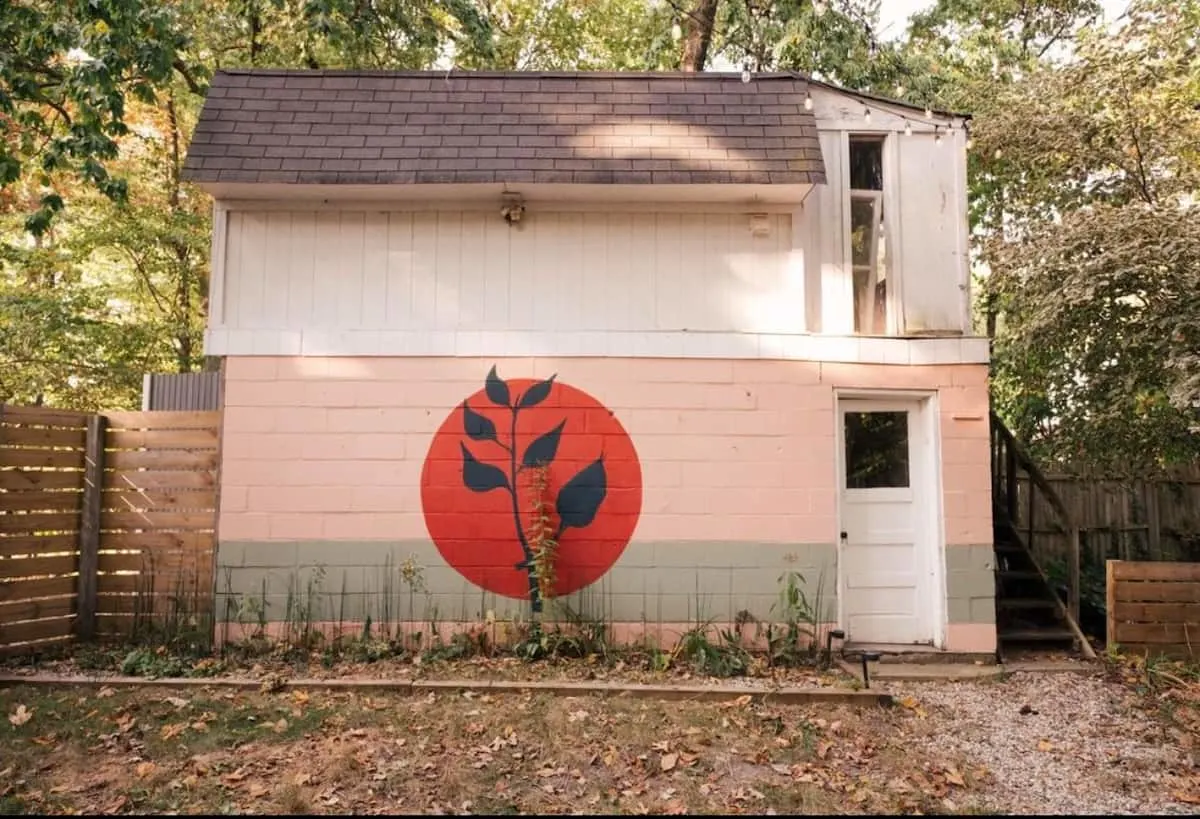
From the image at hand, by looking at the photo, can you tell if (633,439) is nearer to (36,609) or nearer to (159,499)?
(159,499)

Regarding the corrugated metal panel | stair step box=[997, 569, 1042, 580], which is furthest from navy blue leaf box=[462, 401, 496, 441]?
stair step box=[997, 569, 1042, 580]

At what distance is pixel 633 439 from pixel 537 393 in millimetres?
941

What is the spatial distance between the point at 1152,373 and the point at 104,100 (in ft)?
33.5

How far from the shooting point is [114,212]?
41.3ft

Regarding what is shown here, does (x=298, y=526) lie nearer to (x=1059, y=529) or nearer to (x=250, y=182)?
(x=250, y=182)

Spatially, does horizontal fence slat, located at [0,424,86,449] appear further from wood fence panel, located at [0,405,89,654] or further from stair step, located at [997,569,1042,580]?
stair step, located at [997,569,1042,580]

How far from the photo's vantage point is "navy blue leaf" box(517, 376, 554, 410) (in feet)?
21.8

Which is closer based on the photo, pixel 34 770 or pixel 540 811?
pixel 540 811

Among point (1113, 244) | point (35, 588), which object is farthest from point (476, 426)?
point (1113, 244)

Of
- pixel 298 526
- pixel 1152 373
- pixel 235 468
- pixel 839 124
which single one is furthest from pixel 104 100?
pixel 1152 373

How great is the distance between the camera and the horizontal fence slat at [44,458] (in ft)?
20.5

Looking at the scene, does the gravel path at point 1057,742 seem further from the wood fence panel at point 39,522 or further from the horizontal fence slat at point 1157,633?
the wood fence panel at point 39,522

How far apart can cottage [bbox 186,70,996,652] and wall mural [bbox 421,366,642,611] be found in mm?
20

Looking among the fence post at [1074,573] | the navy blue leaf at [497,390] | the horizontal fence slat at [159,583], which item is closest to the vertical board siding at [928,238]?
the fence post at [1074,573]
